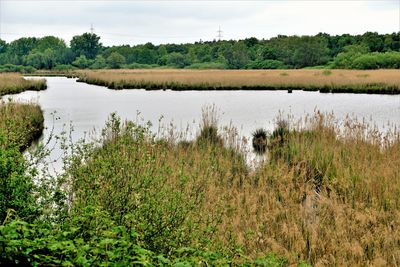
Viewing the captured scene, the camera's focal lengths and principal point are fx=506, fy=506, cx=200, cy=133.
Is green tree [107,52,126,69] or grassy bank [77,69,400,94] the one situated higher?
green tree [107,52,126,69]

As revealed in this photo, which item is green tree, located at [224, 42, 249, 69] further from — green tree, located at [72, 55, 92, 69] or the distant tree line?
green tree, located at [72, 55, 92, 69]

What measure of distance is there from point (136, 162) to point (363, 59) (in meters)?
70.4

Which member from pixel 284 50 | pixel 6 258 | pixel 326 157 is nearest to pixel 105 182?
pixel 6 258

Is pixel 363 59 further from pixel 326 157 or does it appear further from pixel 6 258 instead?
pixel 6 258

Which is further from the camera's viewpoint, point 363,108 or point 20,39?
point 20,39

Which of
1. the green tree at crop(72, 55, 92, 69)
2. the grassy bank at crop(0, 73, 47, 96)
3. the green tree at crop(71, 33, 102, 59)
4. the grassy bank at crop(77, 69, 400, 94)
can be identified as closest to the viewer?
the grassy bank at crop(0, 73, 47, 96)

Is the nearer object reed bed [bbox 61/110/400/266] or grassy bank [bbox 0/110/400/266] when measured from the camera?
grassy bank [bbox 0/110/400/266]

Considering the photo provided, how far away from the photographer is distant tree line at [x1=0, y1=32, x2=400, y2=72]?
80.3 meters

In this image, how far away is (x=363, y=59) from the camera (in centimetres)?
7238

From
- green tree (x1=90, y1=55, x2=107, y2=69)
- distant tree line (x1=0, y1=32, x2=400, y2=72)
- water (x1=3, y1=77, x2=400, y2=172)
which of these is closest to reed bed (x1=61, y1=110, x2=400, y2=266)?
water (x1=3, y1=77, x2=400, y2=172)

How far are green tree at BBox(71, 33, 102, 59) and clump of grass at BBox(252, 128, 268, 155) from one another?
121978 millimetres

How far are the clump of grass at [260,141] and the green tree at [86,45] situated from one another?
400ft

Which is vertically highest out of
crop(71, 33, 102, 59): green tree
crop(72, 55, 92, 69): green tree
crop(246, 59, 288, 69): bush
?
crop(71, 33, 102, 59): green tree

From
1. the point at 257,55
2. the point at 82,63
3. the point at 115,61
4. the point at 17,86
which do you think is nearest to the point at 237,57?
the point at 257,55
